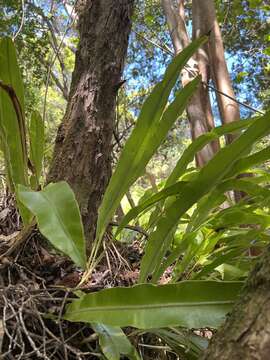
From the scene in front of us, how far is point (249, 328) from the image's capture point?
1.08 ft

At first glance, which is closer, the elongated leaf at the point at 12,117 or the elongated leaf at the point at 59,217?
the elongated leaf at the point at 59,217

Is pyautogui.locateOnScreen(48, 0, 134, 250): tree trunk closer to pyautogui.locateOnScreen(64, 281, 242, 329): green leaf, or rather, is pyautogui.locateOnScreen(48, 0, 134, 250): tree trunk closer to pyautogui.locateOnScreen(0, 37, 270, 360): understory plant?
pyautogui.locateOnScreen(0, 37, 270, 360): understory plant

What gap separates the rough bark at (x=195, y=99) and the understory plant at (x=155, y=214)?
162 centimetres

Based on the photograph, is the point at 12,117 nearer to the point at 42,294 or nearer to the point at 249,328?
the point at 42,294

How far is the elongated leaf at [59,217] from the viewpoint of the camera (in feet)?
1.88

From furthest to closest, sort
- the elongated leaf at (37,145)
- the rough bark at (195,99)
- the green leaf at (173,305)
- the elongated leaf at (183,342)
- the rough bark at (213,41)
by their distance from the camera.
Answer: the rough bark at (213,41), the rough bark at (195,99), the elongated leaf at (37,145), the elongated leaf at (183,342), the green leaf at (173,305)

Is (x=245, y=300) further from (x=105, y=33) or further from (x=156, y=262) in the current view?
(x=105, y=33)

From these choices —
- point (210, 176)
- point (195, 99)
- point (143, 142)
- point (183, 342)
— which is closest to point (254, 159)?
point (210, 176)

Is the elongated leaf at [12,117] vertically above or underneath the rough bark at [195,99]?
underneath

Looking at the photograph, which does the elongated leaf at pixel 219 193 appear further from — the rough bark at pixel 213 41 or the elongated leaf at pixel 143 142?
the rough bark at pixel 213 41

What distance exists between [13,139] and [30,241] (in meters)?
0.19

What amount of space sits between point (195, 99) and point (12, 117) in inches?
91.3

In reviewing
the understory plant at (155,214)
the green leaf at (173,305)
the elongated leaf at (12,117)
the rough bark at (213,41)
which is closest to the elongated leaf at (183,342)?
the understory plant at (155,214)

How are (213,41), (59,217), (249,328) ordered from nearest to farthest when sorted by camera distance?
1. (249,328)
2. (59,217)
3. (213,41)
